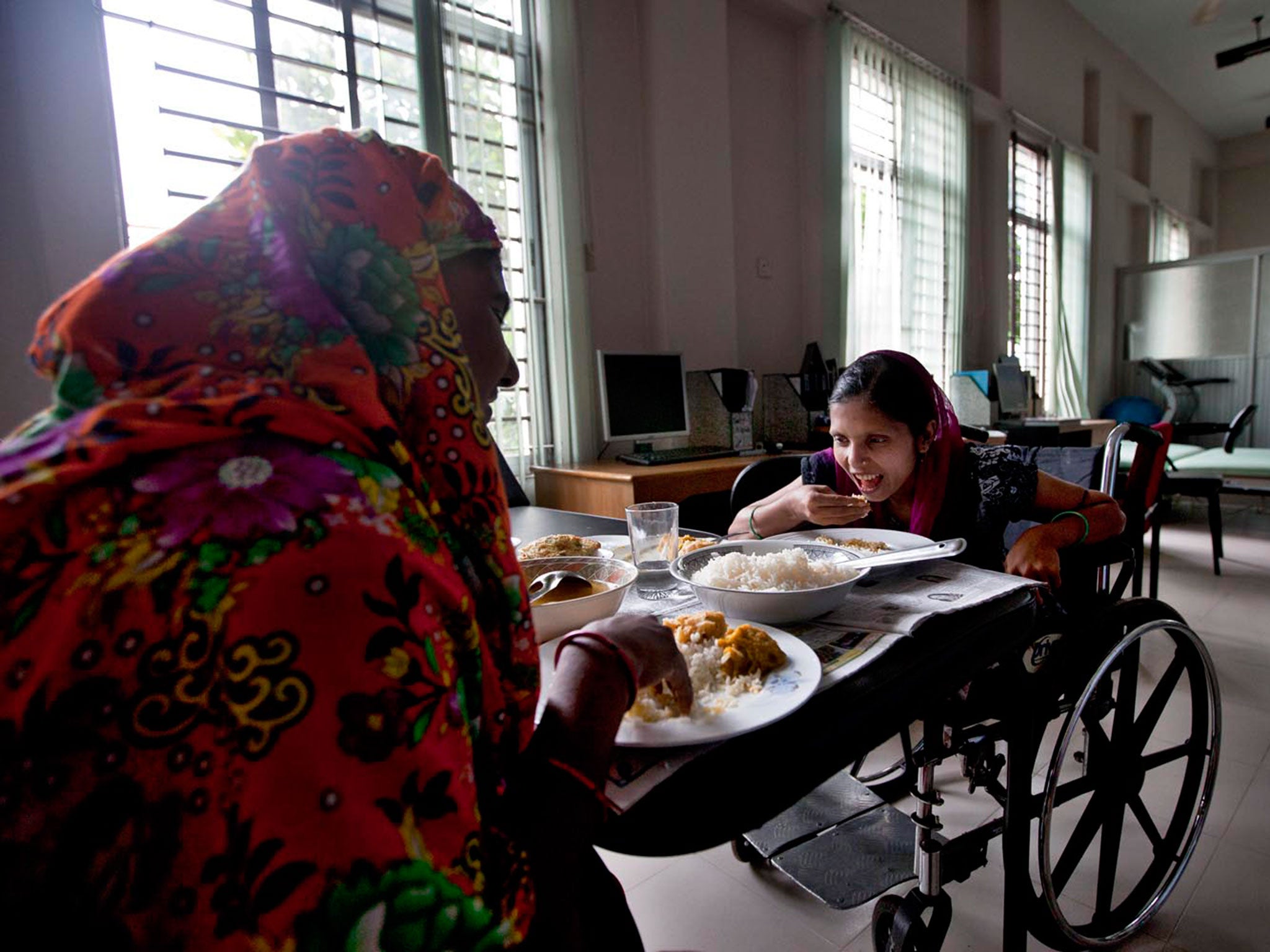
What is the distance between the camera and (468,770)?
38 centimetres

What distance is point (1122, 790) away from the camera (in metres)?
1.14

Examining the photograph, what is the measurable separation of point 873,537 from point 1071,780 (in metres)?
0.62

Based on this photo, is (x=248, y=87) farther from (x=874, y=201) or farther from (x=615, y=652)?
(x=874, y=201)

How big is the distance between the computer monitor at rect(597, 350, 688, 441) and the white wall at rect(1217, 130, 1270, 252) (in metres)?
9.90

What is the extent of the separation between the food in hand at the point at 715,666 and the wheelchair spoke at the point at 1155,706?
0.90 metres

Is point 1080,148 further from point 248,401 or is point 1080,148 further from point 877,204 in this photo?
point 248,401

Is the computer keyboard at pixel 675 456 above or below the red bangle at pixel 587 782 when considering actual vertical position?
above

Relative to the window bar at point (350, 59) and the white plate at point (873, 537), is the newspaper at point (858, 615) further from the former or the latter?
the window bar at point (350, 59)

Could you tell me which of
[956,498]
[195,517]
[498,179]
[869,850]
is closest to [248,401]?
[195,517]

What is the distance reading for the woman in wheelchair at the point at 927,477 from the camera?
4.33ft

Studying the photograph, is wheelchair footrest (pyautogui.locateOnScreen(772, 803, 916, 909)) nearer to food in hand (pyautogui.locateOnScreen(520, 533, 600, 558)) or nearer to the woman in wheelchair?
the woman in wheelchair

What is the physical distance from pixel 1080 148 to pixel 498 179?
19.7 ft

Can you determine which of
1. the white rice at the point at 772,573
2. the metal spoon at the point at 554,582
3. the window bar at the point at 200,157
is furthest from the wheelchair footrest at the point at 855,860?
the window bar at the point at 200,157

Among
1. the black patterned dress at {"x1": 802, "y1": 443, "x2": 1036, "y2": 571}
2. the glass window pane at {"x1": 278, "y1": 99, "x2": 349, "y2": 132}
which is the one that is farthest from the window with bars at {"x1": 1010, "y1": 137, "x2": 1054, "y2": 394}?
the glass window pane at {"x1": 278, "y1": 99, "x2": 349, "y2": 132}
